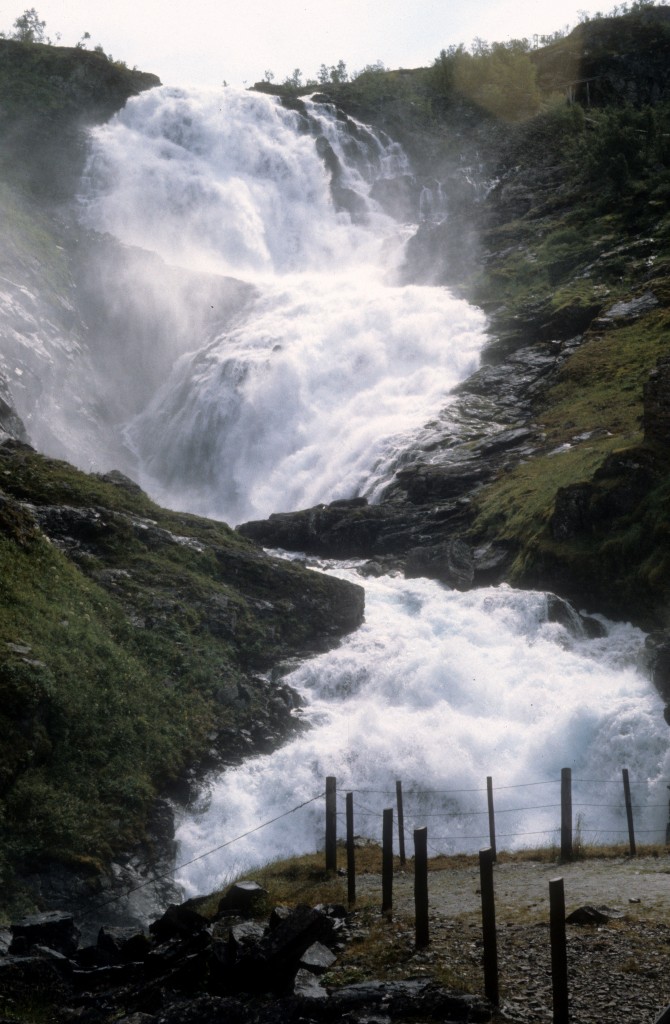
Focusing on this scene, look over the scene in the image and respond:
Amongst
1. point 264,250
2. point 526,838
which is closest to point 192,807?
point 526,838

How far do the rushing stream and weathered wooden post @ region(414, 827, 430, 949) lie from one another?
8.90m

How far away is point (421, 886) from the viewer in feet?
41.9

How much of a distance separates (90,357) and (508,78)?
65.9 meters

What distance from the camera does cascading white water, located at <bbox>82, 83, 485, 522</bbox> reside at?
2292 inches

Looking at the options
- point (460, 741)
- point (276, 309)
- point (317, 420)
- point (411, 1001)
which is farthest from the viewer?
point (276, 309)

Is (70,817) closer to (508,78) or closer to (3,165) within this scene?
(3,165)

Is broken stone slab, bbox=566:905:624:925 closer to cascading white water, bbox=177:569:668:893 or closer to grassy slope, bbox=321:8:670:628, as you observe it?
cascading white water, bbox=177:569:668:893

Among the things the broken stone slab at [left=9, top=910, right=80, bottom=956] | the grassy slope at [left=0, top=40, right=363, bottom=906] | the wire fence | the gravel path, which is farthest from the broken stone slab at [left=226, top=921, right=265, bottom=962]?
the wire fence

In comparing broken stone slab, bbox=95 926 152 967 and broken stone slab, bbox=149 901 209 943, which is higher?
broken stone slab, bbox=149 901 209 943

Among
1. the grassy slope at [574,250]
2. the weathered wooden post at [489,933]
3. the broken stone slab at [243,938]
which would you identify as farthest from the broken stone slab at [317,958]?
the grassy slope at [574,250]

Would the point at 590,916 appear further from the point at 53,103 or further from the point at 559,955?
the point at 53,103

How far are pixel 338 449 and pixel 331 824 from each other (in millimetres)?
39513

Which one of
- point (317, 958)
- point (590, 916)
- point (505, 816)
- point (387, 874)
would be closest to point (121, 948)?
point (317, 958)

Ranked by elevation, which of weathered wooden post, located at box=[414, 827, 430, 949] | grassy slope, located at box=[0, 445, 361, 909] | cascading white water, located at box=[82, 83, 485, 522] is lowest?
weathered wooden post, located at box=[414, 827, 430, 949]
